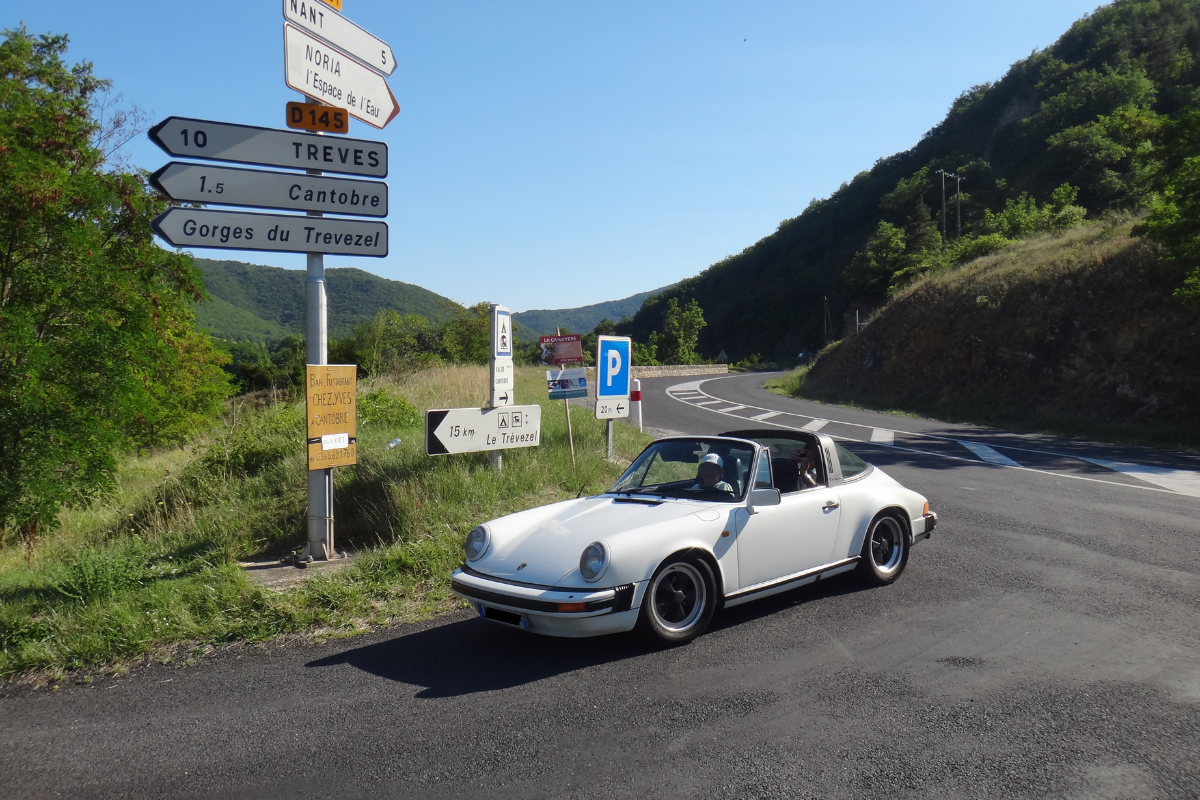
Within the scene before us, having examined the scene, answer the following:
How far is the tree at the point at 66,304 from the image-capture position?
41.8 feet

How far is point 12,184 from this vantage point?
45.6 feet

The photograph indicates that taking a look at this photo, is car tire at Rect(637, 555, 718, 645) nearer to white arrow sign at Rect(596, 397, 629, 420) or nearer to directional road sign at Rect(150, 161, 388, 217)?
directional road sign at Rect(150, 161, 388, 217)

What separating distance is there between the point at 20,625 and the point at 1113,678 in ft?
22.6

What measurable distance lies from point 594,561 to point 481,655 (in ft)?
3.16

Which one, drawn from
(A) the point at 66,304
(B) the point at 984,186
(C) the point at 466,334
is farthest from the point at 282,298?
(A) the point at 66,304

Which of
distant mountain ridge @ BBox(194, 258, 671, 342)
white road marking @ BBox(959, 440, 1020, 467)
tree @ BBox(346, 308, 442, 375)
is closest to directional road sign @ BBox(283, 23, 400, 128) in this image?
tree @ BBox(346, 308, 442, 375)

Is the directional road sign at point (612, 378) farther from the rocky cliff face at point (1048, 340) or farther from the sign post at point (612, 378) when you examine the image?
the rocky cliff face at point (1048, 340)

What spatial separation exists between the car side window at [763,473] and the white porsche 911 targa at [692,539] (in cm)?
1

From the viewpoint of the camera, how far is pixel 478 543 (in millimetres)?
5246

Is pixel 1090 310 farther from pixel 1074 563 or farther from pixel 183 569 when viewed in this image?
pixel 183 569

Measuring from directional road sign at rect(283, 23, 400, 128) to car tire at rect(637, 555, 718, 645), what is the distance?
201 inches

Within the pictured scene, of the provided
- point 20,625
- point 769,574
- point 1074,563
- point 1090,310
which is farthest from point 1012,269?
point 20,625

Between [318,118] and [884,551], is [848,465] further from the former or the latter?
[318,118]

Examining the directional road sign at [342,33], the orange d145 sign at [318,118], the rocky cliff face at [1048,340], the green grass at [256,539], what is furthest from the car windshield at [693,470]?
the rocky cliff face at [1048,340]
